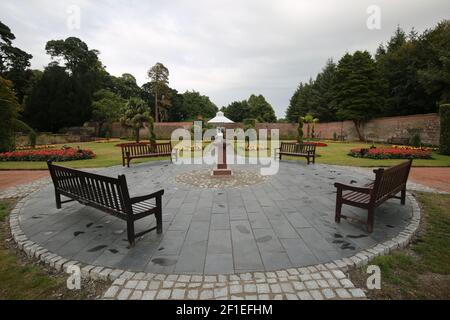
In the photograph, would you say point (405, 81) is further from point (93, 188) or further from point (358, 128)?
point (93, 188)

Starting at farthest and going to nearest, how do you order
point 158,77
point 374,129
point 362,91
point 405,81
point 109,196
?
point 158,77, point 362,91, point 405,81, point 374,129, point 109,196

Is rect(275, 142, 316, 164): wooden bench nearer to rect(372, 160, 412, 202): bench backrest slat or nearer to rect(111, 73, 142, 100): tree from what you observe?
rect(372, 160, 412, 202): bench backrest slat

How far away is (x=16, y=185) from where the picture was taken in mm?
6996

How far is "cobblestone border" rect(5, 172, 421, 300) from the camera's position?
89.7 inches

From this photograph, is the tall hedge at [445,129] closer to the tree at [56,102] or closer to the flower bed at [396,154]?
the flower bed at [396,154]

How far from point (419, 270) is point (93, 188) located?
464 cm

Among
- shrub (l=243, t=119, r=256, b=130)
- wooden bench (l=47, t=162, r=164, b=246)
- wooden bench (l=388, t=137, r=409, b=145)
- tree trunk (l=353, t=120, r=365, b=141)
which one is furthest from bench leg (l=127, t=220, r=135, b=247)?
tree trunk (l=353, t=120, r=365, b=141)

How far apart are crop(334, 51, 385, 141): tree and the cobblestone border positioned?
29747 millimetres

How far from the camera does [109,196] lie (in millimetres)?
3410

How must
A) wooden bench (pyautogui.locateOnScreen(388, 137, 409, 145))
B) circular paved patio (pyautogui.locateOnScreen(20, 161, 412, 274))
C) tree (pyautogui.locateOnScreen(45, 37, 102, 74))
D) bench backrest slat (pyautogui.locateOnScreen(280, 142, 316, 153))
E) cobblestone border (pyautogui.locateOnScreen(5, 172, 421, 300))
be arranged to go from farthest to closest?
tree (pyautogui.locateOnScreen(45, 37, 102, 74)) → wooden bench (pyautogui.locateOnScreen(388, 137, 409, 145)) → bench backrest slat (pyautogui.locateOnScreen(280, 142, 316, 153)) → circular paved patio (pyautogui.locateOnScreen(20, 161, 412, 274)) → cobblestone border (pyautogui.locateOnScreen(5, 172, 421, 300))

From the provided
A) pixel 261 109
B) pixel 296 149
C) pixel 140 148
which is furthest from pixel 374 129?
pixel 140 148
